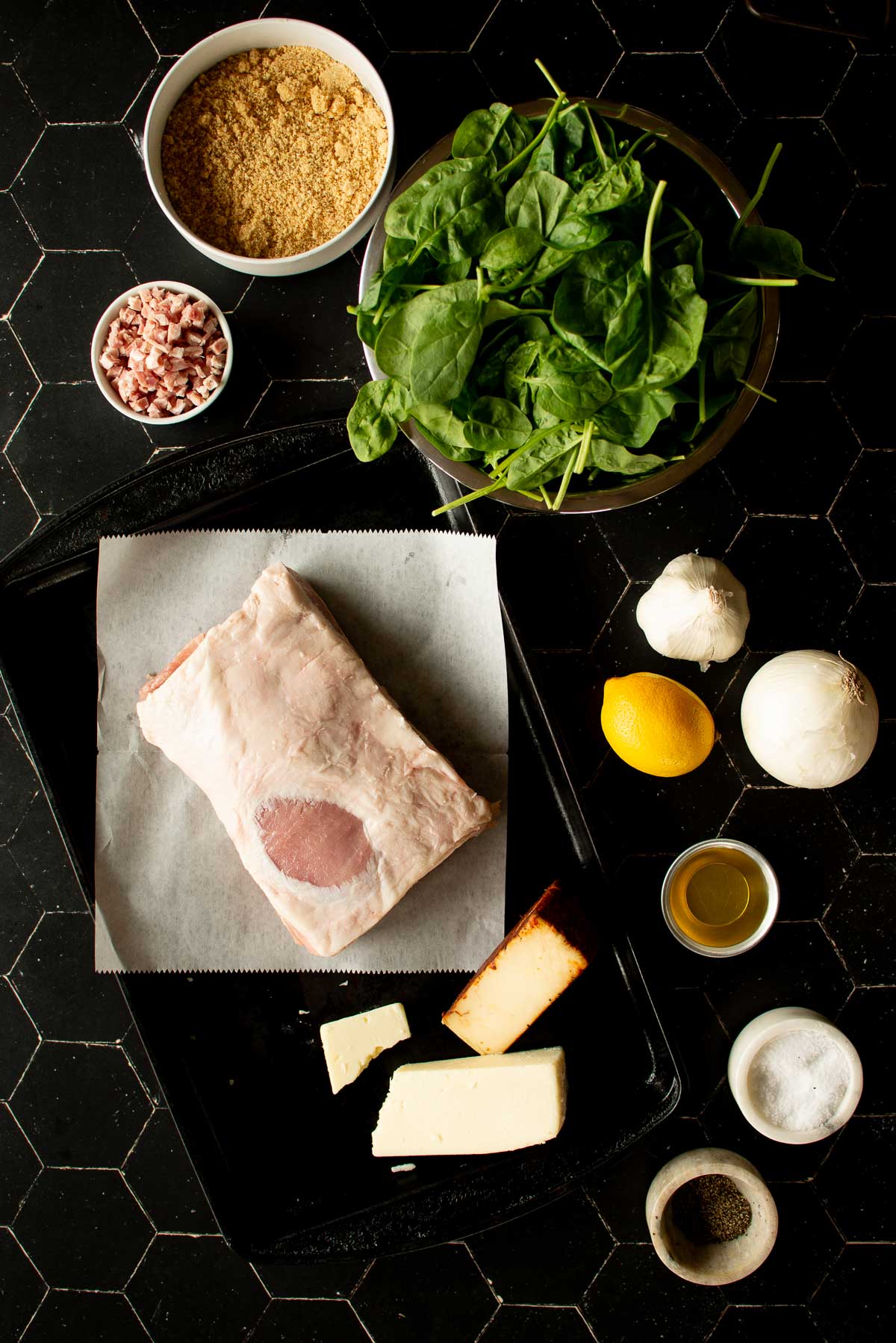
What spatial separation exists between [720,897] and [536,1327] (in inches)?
28.3

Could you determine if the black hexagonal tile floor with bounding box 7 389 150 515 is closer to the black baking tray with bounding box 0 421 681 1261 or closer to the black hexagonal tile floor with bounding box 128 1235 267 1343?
the black baking tray with bounding box 0 421 681 1261

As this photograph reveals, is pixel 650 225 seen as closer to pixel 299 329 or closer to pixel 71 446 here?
pixel 299 329

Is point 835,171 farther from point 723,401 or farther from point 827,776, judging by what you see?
point 827,776

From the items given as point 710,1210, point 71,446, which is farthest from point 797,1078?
point 71,446

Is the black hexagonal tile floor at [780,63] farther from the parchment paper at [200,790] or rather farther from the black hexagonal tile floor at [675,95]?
the parchment paper at [200,790]

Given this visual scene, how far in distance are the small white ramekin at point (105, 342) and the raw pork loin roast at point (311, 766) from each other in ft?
0.99

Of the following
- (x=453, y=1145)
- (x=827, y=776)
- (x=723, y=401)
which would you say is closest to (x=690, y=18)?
(x=723, y=401)

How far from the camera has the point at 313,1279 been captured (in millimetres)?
1381

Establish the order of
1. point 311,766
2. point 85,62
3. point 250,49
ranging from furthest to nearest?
point 85,62
point 250,49
point 311,766

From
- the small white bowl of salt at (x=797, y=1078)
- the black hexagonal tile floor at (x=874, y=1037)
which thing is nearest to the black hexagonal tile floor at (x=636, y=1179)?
the small white bowl of salt at (x=797, y=1078)

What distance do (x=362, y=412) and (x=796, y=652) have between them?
0.67 metres

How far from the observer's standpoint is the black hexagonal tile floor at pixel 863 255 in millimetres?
1308

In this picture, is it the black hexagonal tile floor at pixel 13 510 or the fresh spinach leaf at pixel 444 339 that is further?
the black hexagonal tile floor at pixel 13 510

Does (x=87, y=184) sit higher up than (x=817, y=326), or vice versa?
(x=817, y=326)
